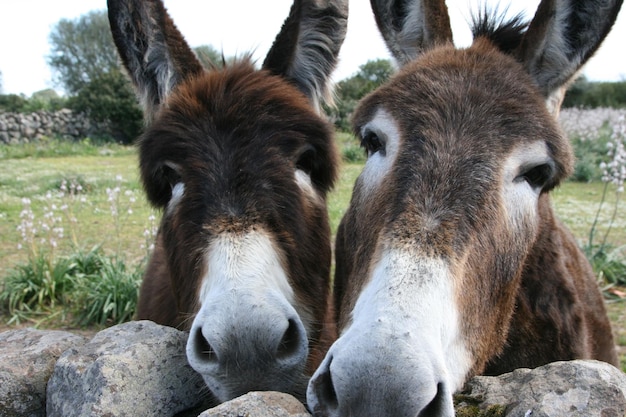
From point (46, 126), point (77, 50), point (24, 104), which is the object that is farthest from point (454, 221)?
point (77, 50)

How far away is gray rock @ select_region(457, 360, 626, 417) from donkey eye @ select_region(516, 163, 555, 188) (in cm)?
81

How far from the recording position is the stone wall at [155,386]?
1.78 metres

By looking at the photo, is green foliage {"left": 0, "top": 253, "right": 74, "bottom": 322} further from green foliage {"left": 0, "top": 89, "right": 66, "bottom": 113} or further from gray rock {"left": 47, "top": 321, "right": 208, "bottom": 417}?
green foliage {"left": 0, "top": 89, "right": 66, "bottom": 113}

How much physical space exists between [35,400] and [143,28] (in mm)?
2113

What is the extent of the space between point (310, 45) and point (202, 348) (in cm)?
211

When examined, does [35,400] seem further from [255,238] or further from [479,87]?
[479,87]

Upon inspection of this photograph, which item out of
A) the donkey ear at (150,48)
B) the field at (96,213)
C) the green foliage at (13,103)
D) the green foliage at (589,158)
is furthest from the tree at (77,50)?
the donkey ear at (150,48)

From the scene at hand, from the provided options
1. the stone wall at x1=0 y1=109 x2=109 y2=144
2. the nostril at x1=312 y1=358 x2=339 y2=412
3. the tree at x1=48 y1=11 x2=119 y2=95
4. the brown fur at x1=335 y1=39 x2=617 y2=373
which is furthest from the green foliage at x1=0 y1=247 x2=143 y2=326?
the tree at x1=48 y1=11 x2=119 y2=95

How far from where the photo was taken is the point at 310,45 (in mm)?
3508

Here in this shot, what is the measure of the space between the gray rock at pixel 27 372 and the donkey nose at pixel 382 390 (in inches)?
54.9

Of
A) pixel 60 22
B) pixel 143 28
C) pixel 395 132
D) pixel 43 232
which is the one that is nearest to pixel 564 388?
pixel 395 132

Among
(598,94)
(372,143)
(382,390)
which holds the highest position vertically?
(598,94)

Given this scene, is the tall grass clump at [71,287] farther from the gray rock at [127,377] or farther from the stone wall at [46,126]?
the stone wall at [46,126]

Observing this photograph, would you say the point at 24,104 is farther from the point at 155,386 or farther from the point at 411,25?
the point at 155,386
